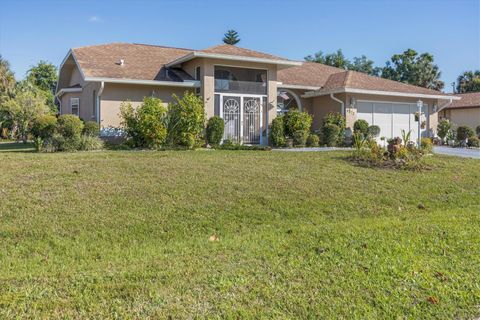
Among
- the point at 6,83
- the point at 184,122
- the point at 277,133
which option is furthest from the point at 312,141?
the point at 6,83

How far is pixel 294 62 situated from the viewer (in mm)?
19641

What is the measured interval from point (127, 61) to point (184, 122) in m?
6.19

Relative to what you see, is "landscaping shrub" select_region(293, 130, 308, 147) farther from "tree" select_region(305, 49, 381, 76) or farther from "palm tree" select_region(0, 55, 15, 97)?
"tree" select_region(305, 49, 381, 76)

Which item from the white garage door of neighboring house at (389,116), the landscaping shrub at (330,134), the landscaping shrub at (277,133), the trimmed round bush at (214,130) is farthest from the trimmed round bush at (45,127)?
the white garage door of neighboring house at (389,116)

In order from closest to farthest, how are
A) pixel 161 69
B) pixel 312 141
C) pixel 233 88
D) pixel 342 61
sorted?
1. pixel 312 141
2. pixel 233 88
3. pixel 161 69
4. pixel 342 61

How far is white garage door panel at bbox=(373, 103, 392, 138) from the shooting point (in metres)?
22.3

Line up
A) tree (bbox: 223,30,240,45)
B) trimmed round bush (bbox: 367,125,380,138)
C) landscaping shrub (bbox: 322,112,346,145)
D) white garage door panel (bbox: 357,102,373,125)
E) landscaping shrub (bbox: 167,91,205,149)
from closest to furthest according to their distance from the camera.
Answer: landscaping shrub (bbox: 167,91,205,149), landscaping shrub (bbox: 322,112,346,145), trimmed round bush (bbox: 367,125,380,138), white garage door panel (bbox: 357,102,373,125), tree (bbox: 223,30,240,45)

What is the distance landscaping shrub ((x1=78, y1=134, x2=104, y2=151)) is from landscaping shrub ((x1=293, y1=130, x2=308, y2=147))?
835 centimetres

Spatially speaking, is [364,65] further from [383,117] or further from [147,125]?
[147,125]

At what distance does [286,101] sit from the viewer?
23109 mm

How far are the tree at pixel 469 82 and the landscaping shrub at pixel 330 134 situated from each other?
149 feet

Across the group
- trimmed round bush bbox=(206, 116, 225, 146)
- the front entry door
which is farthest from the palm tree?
trimmed round bush bbox=(206, 116, 225, 146)

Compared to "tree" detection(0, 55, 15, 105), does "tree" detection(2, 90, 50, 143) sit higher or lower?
lower

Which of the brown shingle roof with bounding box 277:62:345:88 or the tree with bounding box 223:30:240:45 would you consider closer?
the brown shingle roof with bounding box 277:62:345:88
